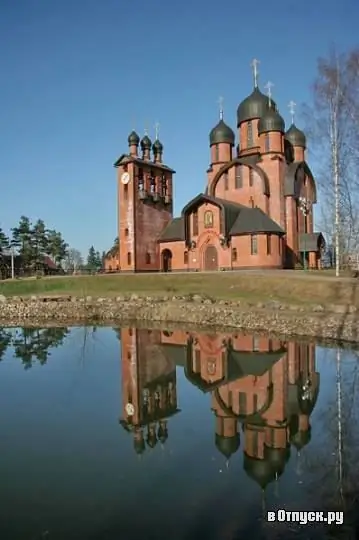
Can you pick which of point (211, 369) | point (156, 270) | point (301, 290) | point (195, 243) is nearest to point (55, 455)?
point (211, 369)

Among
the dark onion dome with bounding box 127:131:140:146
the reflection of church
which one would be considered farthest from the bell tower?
the reflection of church

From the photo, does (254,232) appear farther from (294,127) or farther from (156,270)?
(294,127)

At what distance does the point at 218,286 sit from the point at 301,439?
69.3 feet

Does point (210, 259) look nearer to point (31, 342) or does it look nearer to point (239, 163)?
point (239, 163)

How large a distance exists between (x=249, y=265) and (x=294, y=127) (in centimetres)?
1700

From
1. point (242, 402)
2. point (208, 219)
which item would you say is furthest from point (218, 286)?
point (242, 402)

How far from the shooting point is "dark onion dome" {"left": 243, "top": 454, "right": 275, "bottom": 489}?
6.32 metres

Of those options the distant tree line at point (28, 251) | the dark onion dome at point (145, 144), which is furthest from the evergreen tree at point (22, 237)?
the dark onion dome at point (145, 144)

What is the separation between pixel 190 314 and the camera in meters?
23.9

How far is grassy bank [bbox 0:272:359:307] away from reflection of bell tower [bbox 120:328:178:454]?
28.2ft

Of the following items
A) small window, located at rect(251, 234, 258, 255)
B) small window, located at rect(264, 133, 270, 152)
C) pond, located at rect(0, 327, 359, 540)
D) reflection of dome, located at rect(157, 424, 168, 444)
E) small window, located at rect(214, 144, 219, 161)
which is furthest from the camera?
small window, located at rect(214, 144, 219, 161)

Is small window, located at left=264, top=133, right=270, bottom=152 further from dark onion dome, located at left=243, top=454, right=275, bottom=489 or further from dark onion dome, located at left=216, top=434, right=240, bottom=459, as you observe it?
dark onion dome, located at left=243, top=454, right=275, bottom=489

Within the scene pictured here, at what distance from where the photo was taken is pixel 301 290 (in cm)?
2403

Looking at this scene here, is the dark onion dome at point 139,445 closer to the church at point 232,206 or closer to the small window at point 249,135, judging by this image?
the church at point 232,206
